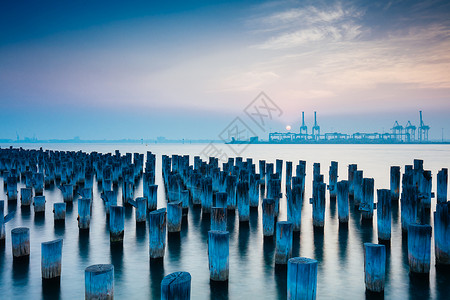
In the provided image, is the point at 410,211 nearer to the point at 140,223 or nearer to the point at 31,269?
the point at 140,223

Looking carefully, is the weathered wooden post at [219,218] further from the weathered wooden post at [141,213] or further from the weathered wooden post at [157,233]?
the weathered wooden post at [141,213]

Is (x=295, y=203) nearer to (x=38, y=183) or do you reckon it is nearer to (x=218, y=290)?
(x=218, y=290)

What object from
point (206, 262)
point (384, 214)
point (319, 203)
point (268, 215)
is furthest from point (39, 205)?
point (384, 214)

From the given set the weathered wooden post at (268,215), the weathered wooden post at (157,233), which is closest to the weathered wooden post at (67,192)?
the weathered wooden post at (157,233)

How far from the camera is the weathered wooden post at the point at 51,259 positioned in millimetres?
5004

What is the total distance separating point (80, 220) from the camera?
8289mm

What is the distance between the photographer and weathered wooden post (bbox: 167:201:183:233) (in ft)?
26.2

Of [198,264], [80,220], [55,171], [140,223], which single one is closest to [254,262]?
[198,264]

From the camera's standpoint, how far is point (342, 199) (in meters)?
8.76

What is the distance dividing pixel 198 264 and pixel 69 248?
2.86m

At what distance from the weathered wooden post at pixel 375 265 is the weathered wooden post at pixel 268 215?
8.20 feet

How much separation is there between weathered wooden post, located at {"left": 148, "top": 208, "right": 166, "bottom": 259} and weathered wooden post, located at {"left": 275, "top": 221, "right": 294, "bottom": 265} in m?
2.02

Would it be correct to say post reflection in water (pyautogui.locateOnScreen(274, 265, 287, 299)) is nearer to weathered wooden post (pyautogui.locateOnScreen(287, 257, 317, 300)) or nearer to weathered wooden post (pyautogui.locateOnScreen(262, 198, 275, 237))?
weathered wooden post (pyautogui.locateOnScreen(287, 257, 317, 300))

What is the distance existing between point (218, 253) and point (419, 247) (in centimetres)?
315
